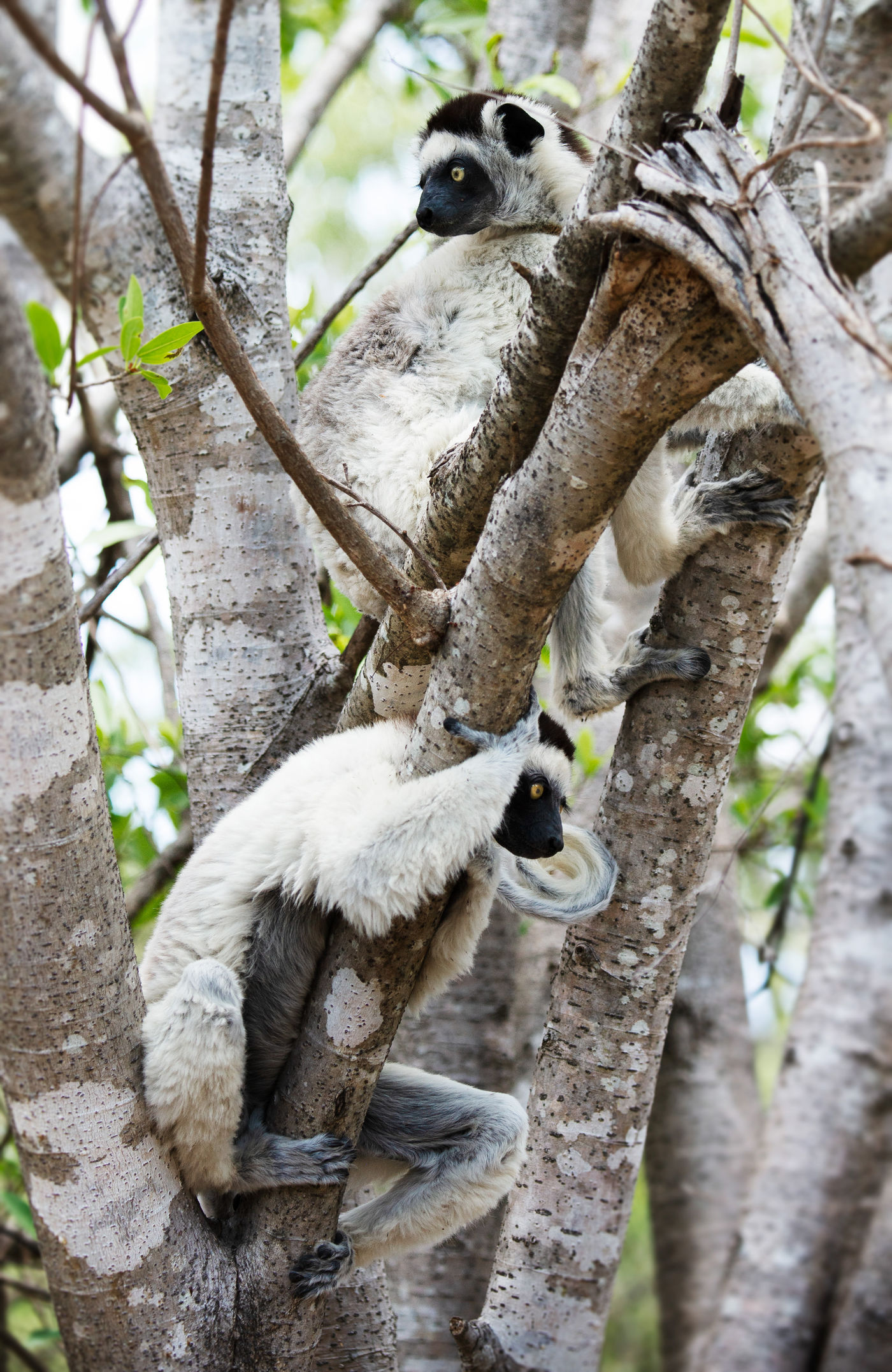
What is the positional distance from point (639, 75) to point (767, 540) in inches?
48.2

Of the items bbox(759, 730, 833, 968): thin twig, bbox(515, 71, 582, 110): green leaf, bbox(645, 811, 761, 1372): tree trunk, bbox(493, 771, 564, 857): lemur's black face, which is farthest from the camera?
bbox(645, 811, 761, 1372): tree trunk

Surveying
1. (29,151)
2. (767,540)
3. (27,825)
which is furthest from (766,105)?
(27,825)

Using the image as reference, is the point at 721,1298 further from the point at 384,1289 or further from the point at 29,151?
the point at 29,151

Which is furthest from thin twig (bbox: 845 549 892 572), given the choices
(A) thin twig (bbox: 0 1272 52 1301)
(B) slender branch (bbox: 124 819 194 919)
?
(A) thin twig (bbox: 0 1272 52 1301)

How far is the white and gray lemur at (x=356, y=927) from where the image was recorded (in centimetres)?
254

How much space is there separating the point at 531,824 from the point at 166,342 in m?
1.55

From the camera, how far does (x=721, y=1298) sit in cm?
228

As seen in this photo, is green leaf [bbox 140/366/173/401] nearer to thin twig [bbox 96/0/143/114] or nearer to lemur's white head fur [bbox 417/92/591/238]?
thin twig [bbox 96/0/143/114]

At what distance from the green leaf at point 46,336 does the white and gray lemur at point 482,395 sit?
1.23m

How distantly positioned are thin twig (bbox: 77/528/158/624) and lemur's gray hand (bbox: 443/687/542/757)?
5.02 feet

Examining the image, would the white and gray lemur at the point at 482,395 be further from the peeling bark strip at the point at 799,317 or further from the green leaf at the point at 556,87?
the peeling bark strip at the point at 799,317

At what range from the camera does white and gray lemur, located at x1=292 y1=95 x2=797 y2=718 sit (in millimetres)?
3029

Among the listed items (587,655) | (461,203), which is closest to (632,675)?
(587,655)

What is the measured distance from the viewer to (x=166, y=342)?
8.11 feet
